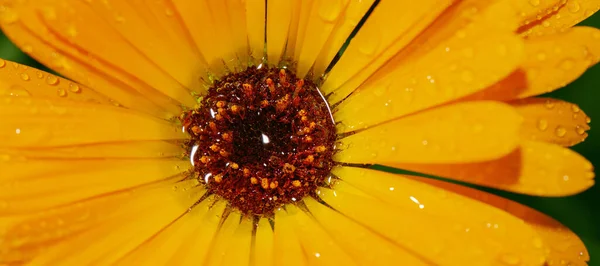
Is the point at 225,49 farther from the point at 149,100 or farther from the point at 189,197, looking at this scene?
the point at 189,197

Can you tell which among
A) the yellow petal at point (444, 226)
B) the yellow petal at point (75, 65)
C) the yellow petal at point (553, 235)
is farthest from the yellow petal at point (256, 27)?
the yellow petal at point (553, 235)

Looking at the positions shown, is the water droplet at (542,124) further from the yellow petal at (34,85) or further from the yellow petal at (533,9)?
the yellow petal at (34,85)

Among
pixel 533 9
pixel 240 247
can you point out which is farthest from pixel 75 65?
pixel 533 9

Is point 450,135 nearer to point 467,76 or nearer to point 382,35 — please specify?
point 467,76

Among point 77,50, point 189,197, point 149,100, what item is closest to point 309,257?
point 189,197

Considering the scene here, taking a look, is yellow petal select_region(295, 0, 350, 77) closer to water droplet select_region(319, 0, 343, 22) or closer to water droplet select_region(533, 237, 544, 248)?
water droplet select_region(319, 0, 343, 22)
